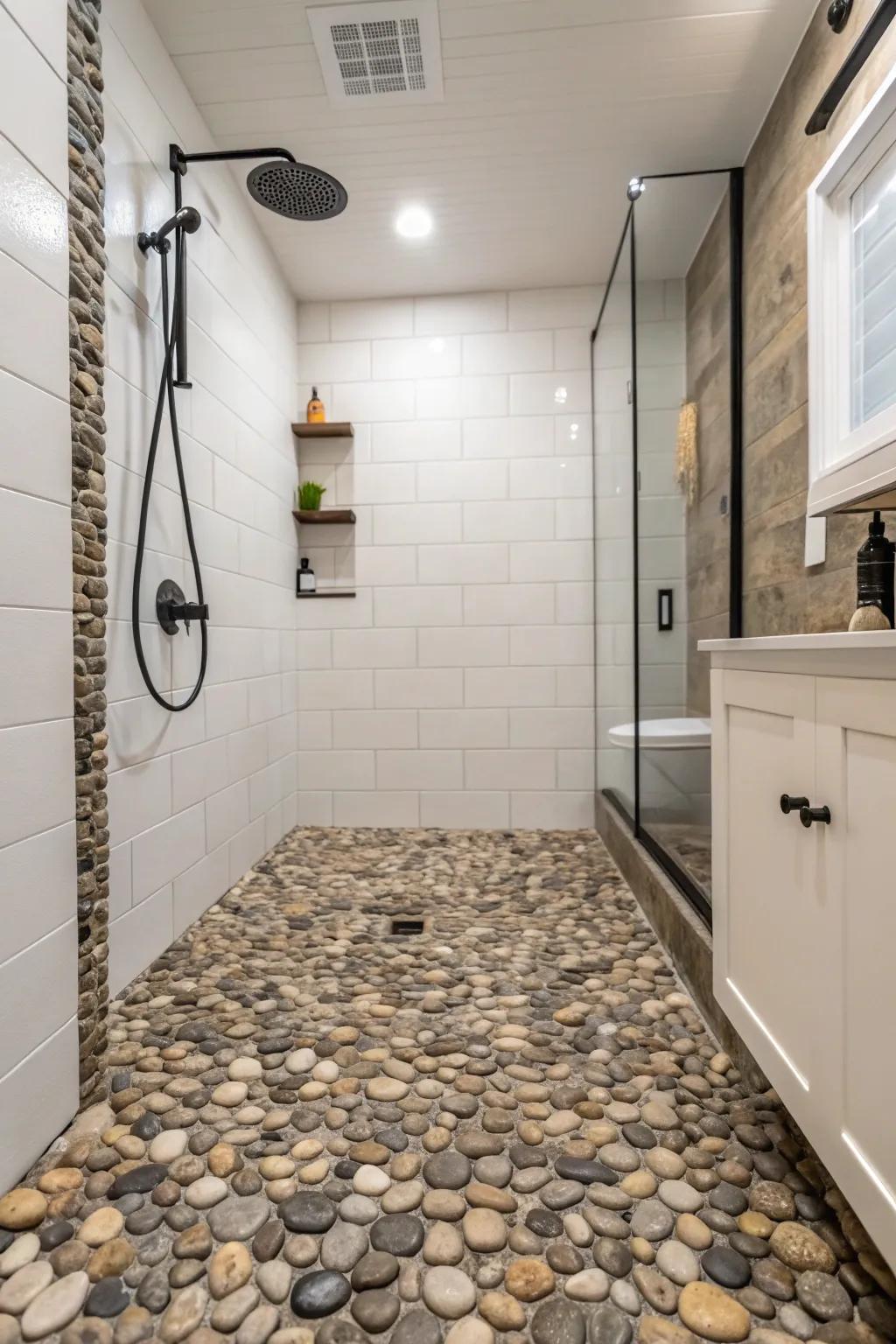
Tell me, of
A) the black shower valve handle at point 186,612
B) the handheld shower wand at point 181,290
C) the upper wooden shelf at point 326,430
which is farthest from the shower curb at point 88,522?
the upper wooden shelf at point 326,430

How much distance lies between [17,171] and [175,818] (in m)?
1.50

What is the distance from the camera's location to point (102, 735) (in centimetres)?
137

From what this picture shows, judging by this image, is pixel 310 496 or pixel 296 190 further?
pixel 310 496

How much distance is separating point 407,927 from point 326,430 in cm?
223

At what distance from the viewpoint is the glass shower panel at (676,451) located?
2344 millimetres

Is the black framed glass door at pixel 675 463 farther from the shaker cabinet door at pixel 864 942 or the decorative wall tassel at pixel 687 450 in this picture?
the shaker cabinet door at pixel 864 942

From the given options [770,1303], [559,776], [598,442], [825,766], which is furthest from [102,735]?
[598,442]

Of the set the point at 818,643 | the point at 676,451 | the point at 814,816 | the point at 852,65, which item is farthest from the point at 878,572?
the point at 676,451

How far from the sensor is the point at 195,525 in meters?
2.14

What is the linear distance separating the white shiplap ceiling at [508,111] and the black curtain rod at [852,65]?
399 millimetres

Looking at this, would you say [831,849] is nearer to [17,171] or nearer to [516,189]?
[17,171]

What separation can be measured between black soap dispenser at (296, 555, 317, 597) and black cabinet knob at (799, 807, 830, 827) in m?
2.66

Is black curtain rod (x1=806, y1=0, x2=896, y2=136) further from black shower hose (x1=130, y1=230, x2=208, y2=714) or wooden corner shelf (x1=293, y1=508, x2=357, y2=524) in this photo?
wooden corner shelf (x1=293, y1=508, x2=357, y2=524)

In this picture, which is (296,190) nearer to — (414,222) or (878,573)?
(414,222)
